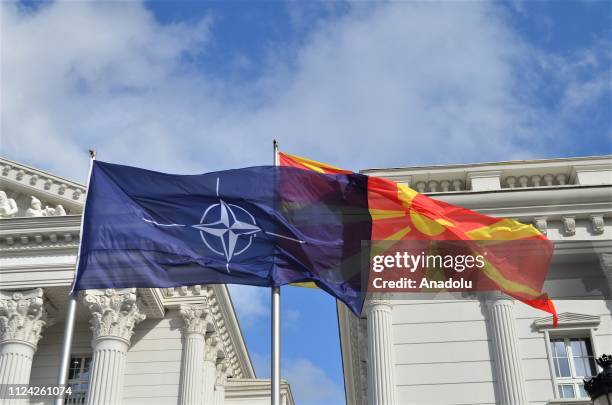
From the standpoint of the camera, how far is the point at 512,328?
68.6ft

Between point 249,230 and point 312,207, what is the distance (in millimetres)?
1335

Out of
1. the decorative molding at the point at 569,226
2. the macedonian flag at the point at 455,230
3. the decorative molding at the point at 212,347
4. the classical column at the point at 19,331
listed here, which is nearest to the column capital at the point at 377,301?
the decorative molding at the point at 569,226

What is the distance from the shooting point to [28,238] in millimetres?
28531

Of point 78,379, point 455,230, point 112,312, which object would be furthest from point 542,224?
point 78,379

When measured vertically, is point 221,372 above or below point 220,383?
above

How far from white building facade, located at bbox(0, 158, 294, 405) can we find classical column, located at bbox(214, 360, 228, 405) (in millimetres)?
3625

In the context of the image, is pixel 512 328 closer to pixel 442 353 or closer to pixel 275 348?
pixel 442 353

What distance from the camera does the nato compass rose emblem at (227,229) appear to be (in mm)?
14883

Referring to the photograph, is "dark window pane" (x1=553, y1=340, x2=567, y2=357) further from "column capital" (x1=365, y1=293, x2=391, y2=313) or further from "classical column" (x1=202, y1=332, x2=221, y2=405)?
"classical column" (x1=202, y1=332, x2=221, y2=405)

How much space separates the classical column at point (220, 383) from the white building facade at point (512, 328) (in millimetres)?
14289

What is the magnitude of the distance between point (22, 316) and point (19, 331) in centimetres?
56

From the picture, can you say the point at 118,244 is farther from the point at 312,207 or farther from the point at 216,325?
the point at 216,325

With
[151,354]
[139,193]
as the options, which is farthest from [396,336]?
[151,354]

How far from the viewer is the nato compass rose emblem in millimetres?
14883
